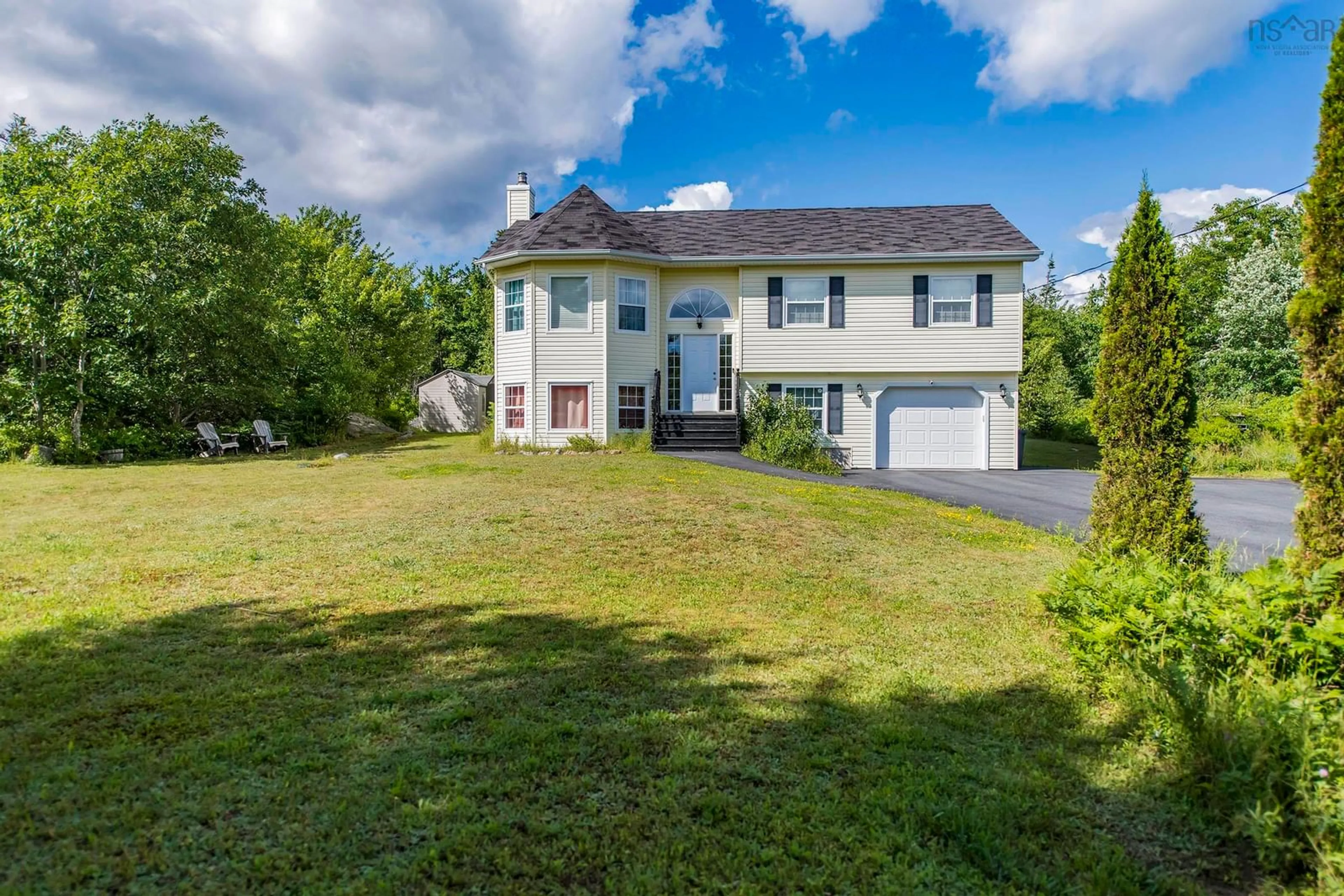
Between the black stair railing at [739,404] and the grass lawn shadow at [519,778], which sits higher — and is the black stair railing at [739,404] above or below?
above

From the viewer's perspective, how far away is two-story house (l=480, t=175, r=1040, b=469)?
18094 millimetres

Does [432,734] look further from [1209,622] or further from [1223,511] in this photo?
[1223,511]

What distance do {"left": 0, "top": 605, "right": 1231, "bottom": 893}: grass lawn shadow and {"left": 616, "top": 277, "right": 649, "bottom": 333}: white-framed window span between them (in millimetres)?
14707

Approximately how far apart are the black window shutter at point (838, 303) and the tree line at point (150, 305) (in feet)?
55.0

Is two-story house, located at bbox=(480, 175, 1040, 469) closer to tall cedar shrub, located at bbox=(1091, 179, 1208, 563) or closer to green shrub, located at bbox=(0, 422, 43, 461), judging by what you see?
green shrub, located at bbox=(0, 422, 43, 461)

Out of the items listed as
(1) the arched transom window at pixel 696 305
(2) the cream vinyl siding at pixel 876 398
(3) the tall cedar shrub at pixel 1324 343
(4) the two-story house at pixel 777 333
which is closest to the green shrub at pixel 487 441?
(4) the two-story house at pixel 777 333

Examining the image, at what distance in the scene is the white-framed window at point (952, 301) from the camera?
61.2 ft

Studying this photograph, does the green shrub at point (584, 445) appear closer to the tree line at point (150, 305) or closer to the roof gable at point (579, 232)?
the roof gable at point (579, 232)

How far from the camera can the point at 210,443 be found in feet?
60.2

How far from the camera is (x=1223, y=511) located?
36.9 ft

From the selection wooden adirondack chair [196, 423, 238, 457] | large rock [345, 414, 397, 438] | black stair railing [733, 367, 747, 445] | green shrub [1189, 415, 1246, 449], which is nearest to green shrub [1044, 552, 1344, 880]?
black stair railing [733, 367, 747, 445]

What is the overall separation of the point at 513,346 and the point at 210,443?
28.4ft

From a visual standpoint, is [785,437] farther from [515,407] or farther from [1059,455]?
[1059,455]

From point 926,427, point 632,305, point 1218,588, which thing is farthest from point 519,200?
point 1218,588
